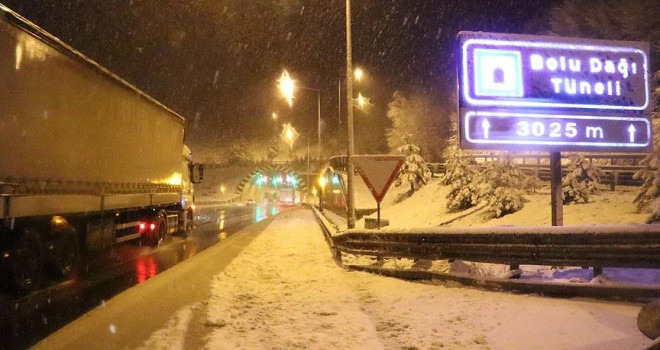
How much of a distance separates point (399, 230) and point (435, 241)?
119 cm

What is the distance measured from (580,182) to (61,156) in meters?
15.1

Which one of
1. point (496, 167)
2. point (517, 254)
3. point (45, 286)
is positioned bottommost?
point (45, 286)

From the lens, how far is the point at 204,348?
605cm

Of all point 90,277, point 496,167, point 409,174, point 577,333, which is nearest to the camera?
point 577,333

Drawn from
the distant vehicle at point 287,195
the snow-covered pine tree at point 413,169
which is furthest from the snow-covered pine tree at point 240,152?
the snow-covered pine tree at point 413,169

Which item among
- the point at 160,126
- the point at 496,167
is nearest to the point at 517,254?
the point at 160,126

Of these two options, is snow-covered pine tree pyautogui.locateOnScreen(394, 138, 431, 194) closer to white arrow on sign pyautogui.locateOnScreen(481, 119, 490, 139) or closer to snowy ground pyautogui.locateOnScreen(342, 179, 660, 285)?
snowy ground pyautogui.locateOnScreen(342, 179, 660, 285)

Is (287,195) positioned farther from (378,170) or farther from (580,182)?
(378,170)

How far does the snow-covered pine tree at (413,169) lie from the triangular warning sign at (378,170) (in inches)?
1060

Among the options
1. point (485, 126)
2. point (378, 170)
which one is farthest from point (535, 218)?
point (485, 126)

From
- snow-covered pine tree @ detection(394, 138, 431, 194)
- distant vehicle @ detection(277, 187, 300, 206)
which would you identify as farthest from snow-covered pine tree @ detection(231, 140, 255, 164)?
snow-covered pine tree @ detection(394, 138, 431, 194)

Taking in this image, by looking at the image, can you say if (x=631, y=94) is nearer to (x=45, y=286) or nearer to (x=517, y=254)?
(x=517, y=254)

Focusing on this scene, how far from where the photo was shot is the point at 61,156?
10516 millimetres

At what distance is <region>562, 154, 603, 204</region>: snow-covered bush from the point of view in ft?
58.5
